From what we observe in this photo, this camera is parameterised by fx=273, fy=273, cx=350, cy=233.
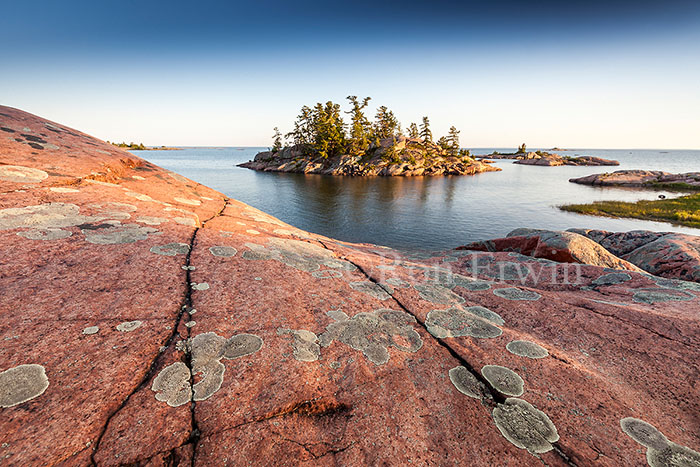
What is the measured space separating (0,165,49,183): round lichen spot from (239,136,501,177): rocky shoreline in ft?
235

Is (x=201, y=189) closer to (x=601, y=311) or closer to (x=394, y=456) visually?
(x=394, y=456)

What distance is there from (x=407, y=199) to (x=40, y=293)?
40.4 meters

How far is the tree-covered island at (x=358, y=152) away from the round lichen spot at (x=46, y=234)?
72.9 m

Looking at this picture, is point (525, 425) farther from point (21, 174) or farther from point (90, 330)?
point (21, 174)

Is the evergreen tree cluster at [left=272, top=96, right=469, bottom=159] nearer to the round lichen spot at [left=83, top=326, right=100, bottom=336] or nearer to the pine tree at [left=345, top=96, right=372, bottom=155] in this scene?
the pine tree at [left=345, top=96, right=372, bottom=155]

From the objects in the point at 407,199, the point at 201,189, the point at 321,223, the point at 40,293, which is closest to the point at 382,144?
the point at 407,199

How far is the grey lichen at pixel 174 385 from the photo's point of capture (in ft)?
7.68

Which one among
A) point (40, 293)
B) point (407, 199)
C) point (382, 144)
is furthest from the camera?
point (382, 144)

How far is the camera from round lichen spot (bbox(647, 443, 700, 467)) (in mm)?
2062

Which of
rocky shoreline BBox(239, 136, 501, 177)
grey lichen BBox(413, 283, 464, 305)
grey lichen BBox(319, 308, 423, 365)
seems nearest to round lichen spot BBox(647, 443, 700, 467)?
grey lichen BBox(319, 308, 423, 365)

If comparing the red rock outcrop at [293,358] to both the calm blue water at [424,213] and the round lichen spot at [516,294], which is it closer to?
the round lichen spot at [516,294]

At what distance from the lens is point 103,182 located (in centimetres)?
670

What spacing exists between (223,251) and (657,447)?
5778 mm

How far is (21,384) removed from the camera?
2143 mm
